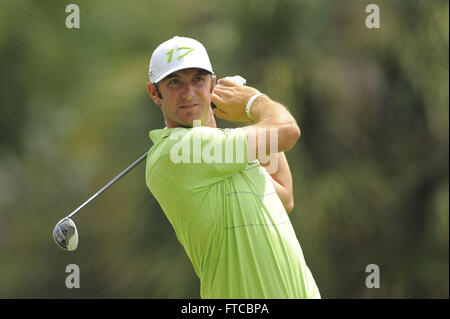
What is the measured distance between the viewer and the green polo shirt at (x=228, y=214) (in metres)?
2.49

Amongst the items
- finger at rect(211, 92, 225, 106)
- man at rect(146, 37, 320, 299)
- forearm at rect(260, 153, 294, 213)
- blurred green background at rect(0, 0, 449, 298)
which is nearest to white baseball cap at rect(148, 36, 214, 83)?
man at rect(146, 37, 320, 299)

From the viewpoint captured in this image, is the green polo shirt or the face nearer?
the green polo shirt

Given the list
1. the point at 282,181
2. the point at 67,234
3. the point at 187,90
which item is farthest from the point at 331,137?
the point at 187,90

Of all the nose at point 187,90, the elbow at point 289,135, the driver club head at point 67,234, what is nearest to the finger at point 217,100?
the nose at point 187,90

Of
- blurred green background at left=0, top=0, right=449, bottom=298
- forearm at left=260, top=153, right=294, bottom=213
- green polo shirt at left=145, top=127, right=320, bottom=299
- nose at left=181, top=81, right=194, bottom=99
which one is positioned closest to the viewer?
green polo shirt at left=145, top=127, right=320, bottom=299

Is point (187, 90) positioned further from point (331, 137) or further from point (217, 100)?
point (331, 137)

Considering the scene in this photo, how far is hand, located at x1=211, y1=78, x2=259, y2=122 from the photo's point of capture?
2688 mm

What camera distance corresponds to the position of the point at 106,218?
640cm

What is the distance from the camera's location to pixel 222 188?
2547mm

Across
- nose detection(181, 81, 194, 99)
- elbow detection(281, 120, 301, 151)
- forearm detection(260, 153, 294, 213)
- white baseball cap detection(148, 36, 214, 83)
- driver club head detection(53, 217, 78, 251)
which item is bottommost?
driver club head detection(53, 217, 78, 251)

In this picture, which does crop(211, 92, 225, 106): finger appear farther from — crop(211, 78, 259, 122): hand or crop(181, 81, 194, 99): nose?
crop(181, 81, 194, 99): nose

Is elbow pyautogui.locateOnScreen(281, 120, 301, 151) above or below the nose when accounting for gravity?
below

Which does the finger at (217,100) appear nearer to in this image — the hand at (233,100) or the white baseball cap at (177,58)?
the hand at (233,100)
